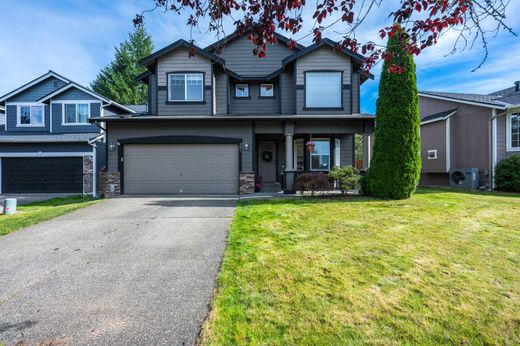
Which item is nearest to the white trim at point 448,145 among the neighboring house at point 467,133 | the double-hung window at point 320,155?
the neighboring house at point 467,133

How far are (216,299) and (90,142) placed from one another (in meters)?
14.0

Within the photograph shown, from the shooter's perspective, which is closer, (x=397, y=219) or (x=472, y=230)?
(x=472, y=230)

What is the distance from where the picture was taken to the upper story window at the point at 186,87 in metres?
12.5

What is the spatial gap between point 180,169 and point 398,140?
29.2 ft

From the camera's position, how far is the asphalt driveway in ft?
8.22

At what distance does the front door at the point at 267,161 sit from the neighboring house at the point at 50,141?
867 centimetres

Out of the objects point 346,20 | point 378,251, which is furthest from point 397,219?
point 346,20

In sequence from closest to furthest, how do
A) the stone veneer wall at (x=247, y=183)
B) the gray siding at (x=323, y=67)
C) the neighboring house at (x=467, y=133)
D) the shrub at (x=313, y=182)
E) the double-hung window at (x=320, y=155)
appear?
the shrub at (x=313, y=182)
the stone veneer wall at (x=247, y=183)
the gray siding at (x=323, y=67)
the neighboring house at (x=467, y=133)
the double-hung window at (x=320, y=155)

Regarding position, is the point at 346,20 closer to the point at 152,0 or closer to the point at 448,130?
the point at 152,0

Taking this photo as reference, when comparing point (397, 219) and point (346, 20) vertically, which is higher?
point (346, 20)

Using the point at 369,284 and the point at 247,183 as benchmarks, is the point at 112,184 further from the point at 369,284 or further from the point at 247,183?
the point at 369,284

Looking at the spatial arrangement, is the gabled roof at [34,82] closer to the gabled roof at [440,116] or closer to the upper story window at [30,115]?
the upper story window at [30,115]

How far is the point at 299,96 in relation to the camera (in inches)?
497

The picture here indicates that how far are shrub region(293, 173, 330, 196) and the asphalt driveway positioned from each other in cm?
481
